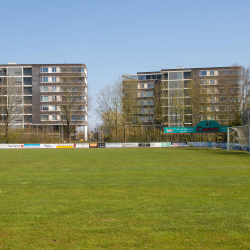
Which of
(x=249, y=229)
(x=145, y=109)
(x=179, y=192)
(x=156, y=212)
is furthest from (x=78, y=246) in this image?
(x=145, y=109)

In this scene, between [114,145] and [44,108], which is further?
[44,108]

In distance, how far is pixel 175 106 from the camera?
6562 centimetres

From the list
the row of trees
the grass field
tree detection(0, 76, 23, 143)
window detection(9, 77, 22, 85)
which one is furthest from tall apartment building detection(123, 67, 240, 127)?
the grass field

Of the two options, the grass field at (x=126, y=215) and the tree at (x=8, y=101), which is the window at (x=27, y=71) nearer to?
the tree at (x=8, y=101)

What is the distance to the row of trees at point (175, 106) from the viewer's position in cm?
5656

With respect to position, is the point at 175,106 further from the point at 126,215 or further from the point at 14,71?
the point at 126,215

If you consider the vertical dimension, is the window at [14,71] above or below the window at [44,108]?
above

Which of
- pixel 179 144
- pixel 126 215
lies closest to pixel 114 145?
pixel 179 144

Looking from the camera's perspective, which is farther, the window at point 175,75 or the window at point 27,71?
the window at point 175,75

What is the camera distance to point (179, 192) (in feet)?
33.2

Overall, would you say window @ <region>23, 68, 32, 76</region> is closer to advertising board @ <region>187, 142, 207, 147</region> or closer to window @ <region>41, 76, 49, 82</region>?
window @ <region>41, 76, 49, 82</region>

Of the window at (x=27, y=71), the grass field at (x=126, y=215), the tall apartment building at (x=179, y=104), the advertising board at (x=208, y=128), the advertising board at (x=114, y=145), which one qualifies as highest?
the window at (x=27, y=71)

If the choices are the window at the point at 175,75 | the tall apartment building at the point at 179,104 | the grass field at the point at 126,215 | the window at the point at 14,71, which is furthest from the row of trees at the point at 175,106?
the grass field at the point at 126,215

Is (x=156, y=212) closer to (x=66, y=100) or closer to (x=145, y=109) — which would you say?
(x=66, y=100)
